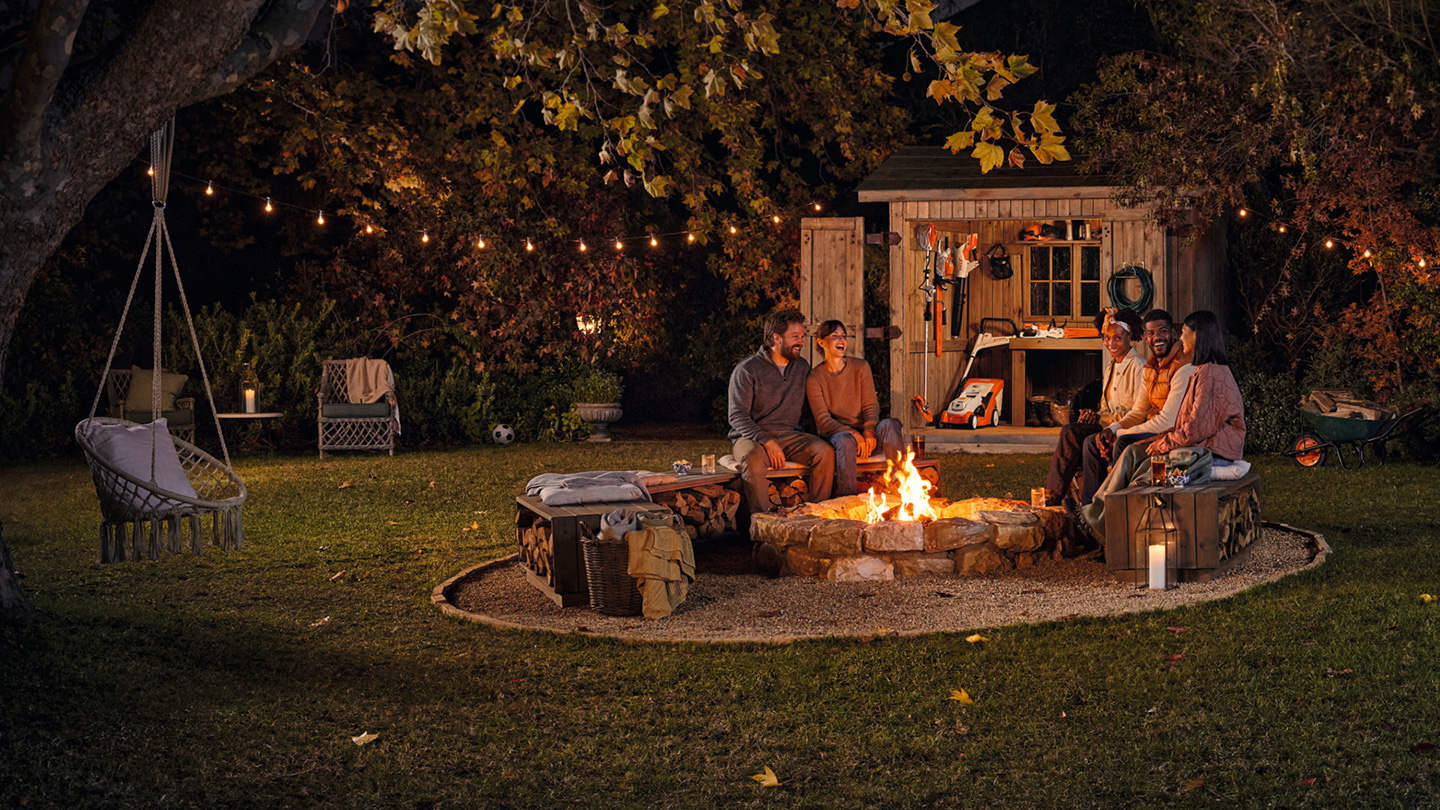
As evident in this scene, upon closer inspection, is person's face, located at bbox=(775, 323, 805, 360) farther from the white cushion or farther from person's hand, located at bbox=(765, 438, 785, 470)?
the white cushion

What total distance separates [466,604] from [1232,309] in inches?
414

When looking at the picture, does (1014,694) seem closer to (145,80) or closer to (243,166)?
(145,80)

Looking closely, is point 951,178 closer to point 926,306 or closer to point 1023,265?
point 926,306

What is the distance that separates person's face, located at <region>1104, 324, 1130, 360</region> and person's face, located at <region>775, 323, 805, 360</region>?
6.00 feet

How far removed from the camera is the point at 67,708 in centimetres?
430

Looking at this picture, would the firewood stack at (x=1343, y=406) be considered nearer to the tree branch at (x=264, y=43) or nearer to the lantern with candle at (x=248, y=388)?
the tree branch at (x=264, y=43)

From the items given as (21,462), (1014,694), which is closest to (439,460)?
(21,462)

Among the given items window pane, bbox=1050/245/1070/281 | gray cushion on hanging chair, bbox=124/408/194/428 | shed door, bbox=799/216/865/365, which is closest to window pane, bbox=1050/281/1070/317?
window pane, bbox=1050/245/1070/281

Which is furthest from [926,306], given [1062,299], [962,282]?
[1062,299]

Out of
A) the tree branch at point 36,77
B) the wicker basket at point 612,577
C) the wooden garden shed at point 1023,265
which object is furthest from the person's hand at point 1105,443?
the tree branch at point 36,77

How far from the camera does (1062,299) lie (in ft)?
49.1

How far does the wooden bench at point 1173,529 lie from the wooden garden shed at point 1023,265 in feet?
20.0

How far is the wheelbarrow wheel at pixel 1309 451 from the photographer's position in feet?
36.1

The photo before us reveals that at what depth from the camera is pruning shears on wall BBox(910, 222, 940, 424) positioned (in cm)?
1356
